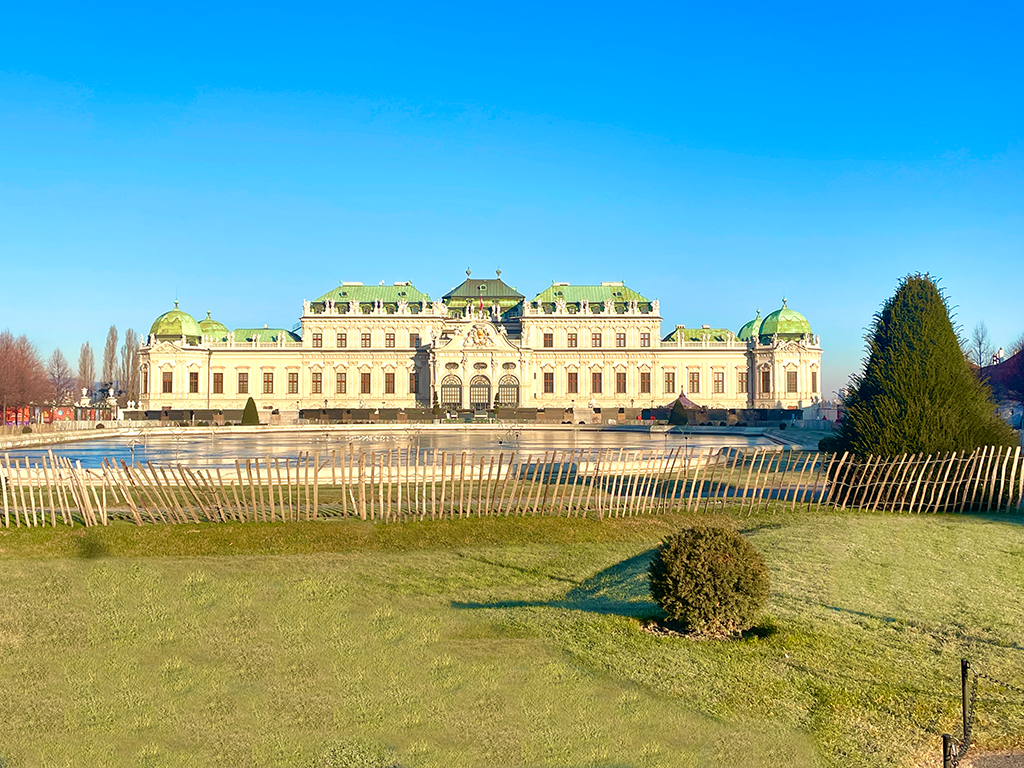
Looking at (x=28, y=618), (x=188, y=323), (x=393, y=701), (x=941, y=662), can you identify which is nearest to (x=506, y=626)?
(x=393, y=701)

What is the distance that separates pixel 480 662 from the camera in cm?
712

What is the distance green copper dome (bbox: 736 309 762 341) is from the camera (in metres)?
86.0

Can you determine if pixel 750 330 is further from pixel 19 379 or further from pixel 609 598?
pixel 609 598

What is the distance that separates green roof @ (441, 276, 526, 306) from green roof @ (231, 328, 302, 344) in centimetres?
1810

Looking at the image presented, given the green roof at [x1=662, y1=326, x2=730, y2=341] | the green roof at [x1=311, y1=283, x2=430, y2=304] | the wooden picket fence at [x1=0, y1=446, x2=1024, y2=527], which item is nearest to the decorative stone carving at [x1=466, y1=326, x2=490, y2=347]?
the green roof at [x1=311, y1=283, x2=430, y2=304]

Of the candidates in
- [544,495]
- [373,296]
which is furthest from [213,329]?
[544,495]

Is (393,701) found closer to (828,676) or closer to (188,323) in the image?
(828,676)

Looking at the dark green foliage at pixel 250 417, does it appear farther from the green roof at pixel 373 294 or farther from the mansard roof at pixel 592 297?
the mansard roof at pixel 592 297

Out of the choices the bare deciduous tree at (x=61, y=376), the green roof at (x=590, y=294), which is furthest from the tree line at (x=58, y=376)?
the green roof at (x=590, y=294)

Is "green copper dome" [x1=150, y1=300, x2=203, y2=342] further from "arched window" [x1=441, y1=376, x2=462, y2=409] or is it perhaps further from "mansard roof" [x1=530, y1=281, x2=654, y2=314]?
"mansard roof" [x1=530, y1=281, x2=654, y2=314]

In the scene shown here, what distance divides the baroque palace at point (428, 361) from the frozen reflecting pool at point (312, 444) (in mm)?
25451

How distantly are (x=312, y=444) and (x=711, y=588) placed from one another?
1403 inches

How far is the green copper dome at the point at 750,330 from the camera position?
86.0m

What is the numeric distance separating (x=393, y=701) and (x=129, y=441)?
42749mm
